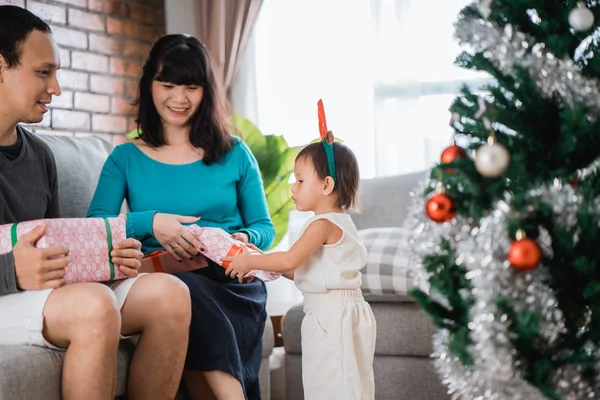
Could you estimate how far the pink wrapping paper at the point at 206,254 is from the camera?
78.0 inches

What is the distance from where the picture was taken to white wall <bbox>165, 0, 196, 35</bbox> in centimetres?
421

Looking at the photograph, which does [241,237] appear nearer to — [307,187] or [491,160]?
[307,187]

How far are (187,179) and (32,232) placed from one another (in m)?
0.69

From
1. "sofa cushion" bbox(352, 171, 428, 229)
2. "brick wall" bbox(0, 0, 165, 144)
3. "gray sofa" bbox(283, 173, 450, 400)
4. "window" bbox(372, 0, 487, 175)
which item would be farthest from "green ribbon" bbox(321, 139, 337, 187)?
"brick wall" bbox(0, 0, 165, 144)

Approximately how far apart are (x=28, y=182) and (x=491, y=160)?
1.26m

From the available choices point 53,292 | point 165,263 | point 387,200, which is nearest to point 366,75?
point 387,200

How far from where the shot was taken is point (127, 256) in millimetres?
1778

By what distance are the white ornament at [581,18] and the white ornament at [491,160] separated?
0.69 feet

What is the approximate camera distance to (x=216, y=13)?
165 inches

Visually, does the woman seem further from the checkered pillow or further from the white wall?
the white wall

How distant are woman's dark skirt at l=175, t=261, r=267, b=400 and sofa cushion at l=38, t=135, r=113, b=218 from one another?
48cm

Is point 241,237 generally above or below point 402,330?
above

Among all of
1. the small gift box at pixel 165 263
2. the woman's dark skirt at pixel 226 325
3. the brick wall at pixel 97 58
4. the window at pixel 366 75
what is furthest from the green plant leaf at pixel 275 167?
the small gift box at pixel 165 263

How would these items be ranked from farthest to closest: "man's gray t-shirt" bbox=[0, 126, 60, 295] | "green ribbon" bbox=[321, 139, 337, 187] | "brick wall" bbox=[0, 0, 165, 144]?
"brick wall" bbox=[0, 0, 165, 144] → "green ribbon" bbox=[321, 139, 337, 187] → "man's gray t-shirt" bbox=[0, 126, 60, 295]
